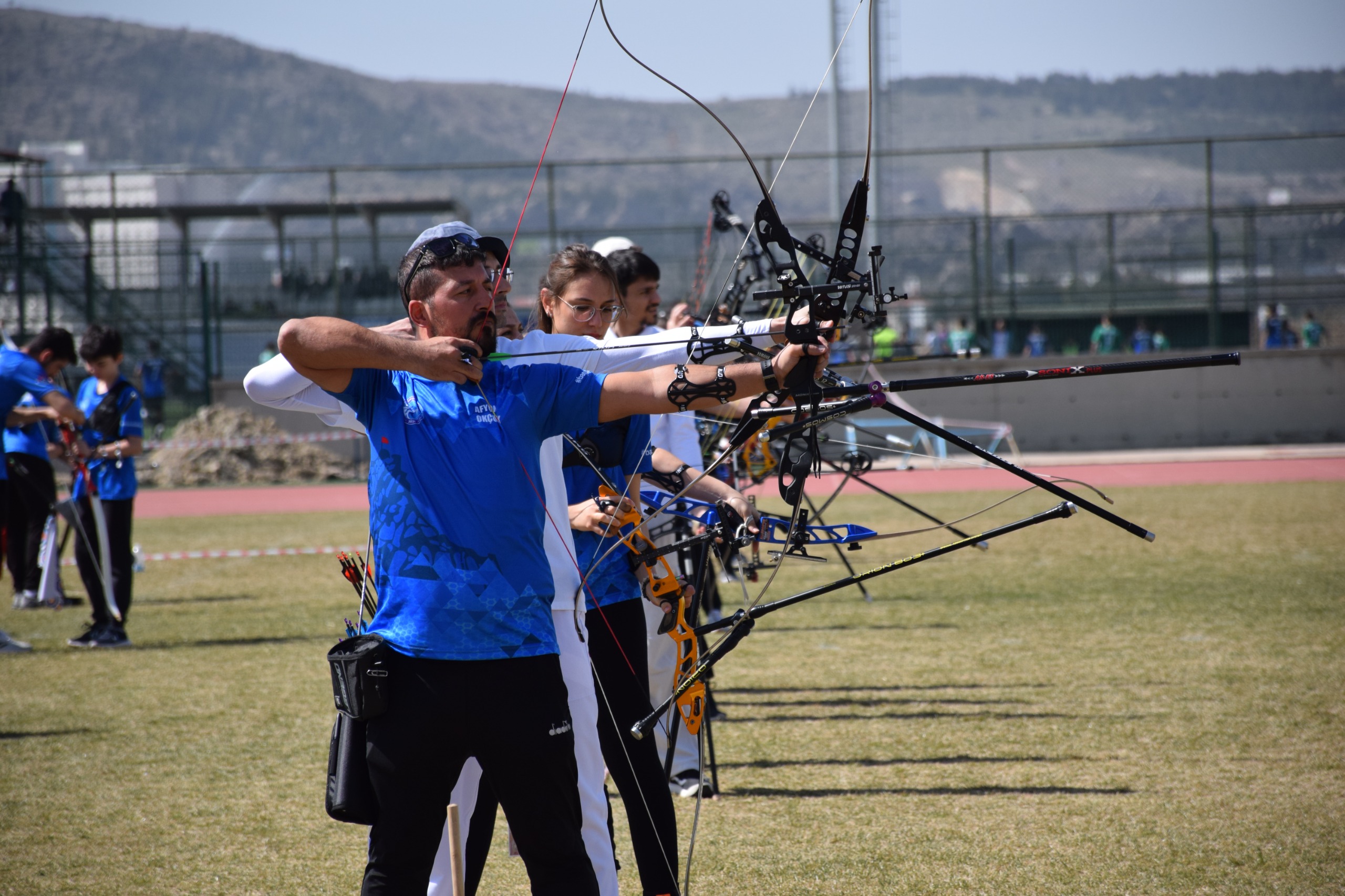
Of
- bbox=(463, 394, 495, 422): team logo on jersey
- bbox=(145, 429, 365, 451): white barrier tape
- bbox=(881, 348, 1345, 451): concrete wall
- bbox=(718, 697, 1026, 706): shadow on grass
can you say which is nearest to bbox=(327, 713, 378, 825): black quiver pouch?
bbox=(463, 394, 495, 422): team logo on jersey

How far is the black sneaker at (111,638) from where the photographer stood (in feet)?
24.2

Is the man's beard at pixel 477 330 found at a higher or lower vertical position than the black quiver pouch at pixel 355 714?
higher

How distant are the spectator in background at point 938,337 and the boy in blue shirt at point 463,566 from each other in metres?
19.6

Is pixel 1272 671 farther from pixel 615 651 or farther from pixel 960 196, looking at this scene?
pixel 960 196

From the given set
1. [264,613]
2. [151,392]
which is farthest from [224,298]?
[264,613]

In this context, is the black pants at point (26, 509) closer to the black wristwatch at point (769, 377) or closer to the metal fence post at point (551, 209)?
the black wristwatch at point (769, 377)

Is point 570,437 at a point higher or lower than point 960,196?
lower

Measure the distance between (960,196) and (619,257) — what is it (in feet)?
281

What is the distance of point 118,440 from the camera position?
727 centimetres

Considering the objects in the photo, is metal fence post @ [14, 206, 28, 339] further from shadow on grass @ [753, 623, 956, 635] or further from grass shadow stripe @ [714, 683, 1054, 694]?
grass shadow stripe @ [714, 683, 1054, 694]

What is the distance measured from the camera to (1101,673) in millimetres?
6102

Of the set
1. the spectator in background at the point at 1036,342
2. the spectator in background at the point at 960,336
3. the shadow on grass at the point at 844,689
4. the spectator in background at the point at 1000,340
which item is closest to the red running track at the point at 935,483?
the spectator in background at the point at 960,336

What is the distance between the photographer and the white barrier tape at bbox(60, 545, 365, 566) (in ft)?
37.4

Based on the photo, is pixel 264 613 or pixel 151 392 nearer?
pixel 264 613
